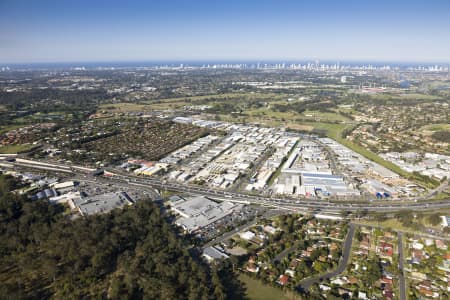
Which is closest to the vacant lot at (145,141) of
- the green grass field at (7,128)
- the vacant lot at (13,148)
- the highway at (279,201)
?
the highway at (279,201)

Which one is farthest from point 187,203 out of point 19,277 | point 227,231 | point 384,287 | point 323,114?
point 323,114

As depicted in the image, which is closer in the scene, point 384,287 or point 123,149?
point 384,287

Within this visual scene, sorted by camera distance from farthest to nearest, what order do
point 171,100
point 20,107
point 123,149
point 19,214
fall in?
point 171,100 → point 20,107 → point 123,149 → point 19,214

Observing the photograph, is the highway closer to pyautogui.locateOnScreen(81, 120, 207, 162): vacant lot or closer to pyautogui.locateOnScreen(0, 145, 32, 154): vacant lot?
pyautogui.locateOnScreen(81, 120, 207, 162): vacant lot

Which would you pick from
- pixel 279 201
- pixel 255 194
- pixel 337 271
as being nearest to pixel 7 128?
pixel 255 194

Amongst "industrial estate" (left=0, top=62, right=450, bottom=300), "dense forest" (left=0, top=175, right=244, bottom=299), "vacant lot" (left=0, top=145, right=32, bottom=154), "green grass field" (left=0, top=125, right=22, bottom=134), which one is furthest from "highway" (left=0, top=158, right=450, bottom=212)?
"green grass field" (left=0, top=125, right=22, bottom=134)

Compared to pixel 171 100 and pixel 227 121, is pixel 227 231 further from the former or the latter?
pixel 171 100

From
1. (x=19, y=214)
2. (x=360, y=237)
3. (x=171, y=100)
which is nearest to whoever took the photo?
(x=360, y=237)

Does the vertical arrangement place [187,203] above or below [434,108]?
below
